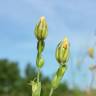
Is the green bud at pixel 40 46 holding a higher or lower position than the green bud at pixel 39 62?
higher

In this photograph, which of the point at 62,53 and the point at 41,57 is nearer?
the point at 62,53

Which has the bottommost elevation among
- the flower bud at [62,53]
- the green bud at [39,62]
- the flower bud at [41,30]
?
the green bud at [39,62]

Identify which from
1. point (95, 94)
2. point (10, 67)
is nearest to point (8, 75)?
point (10, 67)

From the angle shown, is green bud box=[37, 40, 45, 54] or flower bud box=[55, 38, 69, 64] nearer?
flower bud box=[55, 38, 69, 64]

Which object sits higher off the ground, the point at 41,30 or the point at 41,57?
the point at 41,30

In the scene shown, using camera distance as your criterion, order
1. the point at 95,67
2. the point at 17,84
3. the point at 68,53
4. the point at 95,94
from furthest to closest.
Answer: the point at 17,84 < the point at 95,94 < the point at 95,67 < the point at 68,53

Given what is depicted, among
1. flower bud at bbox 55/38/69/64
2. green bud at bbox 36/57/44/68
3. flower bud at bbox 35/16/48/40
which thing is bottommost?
green bud at bbox 36/57/44/68

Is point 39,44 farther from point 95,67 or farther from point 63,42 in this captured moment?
point 95,67

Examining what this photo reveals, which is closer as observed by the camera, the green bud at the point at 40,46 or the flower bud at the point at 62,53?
the flower bud at the point at 62,53
